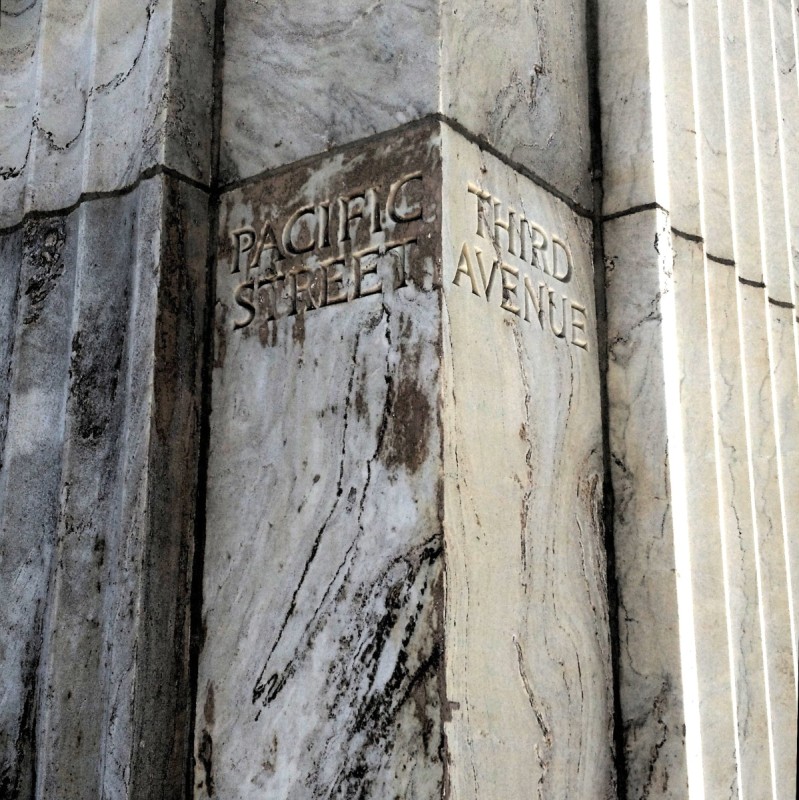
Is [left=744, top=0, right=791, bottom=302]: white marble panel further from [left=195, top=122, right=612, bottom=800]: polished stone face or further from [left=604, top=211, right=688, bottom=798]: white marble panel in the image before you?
[left=195, top=122, right=612, bottom=800]: polished stone face

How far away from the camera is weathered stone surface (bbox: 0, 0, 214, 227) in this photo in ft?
8.05

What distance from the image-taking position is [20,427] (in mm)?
2486

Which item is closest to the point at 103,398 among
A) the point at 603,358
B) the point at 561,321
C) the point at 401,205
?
the point at 401,205

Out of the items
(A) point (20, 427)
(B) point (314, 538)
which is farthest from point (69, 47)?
(B) point (314, 538)

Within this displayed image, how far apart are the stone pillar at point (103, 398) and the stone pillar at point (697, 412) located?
99cm

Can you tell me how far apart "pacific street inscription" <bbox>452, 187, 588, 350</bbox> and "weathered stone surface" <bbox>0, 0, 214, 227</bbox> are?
2.38ft

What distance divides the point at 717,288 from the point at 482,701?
134 cm

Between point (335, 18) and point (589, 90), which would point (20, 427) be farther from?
point (589, 90)

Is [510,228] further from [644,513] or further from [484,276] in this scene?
[644,513]

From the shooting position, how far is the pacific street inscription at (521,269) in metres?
2.18

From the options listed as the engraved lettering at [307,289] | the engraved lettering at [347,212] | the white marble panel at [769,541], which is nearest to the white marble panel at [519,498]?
the engraved lettering at [347,212]

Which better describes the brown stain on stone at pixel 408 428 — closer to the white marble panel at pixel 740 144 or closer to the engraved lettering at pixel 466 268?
the engraved lettering at pixel 466 268

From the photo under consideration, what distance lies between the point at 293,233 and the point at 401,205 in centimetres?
30

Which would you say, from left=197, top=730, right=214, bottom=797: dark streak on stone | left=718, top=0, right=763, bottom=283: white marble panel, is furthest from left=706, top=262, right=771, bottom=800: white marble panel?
left=197, top=730, right=214, bottom=797: dark streak on stone
